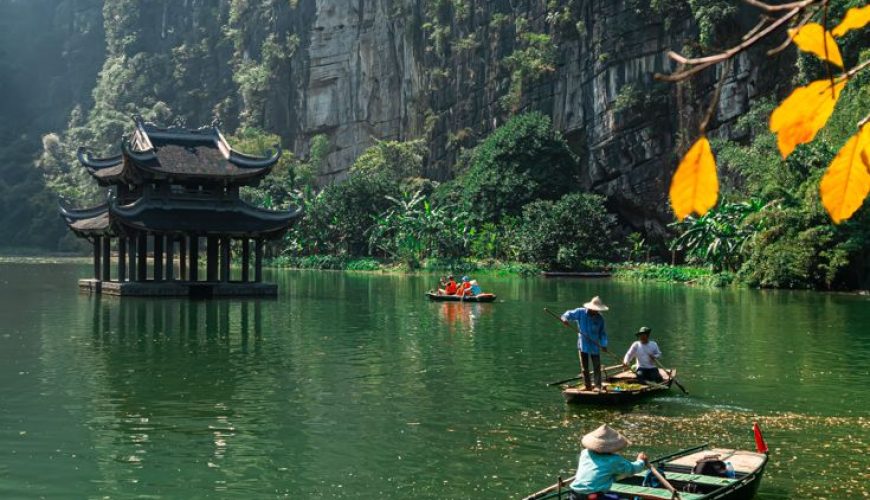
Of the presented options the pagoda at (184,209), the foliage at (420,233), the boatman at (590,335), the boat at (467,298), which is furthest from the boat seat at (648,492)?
the foliage at (420,233)

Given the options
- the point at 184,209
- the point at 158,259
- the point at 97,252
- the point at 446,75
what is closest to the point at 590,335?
the point at 184,209

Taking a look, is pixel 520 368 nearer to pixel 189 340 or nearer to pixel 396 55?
pixel 189 340

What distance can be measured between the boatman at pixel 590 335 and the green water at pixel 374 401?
64 cm

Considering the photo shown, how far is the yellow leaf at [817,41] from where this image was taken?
2350mm

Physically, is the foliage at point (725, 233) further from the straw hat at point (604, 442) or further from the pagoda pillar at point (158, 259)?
the straw hat at point (604, 442)

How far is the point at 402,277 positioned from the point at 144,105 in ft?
217

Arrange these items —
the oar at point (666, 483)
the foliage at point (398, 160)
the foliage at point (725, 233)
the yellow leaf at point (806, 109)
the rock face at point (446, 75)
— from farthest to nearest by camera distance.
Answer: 1. the foliage at point (398, 160)
2. the rock face at point (446, 75)
3. the foliage at point (725, 233)
4. the oar at point (666, 483)
5. the yellow leaf at point (806, 109)

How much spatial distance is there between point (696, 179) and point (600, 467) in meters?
7.64

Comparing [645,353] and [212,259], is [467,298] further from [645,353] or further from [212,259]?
[645,353]

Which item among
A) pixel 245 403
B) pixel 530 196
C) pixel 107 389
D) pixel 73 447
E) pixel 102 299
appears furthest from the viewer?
pixel 530 196

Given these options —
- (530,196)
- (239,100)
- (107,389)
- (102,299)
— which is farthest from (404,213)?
(107,389)

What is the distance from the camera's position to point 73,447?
13.3 meters

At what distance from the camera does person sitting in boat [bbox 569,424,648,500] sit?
952 centimetres

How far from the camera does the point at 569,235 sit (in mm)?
61156
